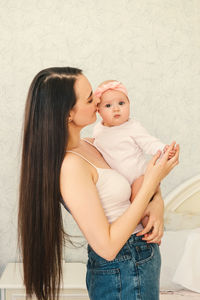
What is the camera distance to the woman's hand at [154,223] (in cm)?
122

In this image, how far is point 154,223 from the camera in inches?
49.3

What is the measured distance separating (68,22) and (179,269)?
164 centimetres

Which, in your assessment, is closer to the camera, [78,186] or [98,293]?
[78,186]

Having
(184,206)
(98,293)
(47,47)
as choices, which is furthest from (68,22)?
(98,293)

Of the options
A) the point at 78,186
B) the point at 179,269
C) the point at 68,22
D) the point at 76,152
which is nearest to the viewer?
the point at 78,186

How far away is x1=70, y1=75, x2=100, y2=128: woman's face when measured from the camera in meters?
1.14

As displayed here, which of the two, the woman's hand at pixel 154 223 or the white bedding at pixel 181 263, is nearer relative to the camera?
the woman's hand at pixel 154 223

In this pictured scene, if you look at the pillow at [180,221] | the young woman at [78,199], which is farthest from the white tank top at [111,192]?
the pillow at [180,221]

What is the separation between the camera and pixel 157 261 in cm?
124

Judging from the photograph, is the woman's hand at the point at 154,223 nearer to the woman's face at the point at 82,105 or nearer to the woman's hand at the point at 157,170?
the woman's hand at the point at 157,170

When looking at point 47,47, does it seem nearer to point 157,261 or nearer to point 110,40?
point 110,40

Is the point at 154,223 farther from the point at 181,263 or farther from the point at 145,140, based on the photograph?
the point at 181,263

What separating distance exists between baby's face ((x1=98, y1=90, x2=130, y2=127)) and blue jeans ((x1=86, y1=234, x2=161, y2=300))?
18.6 inches

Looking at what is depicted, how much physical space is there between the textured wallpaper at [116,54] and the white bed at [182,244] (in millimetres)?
291
